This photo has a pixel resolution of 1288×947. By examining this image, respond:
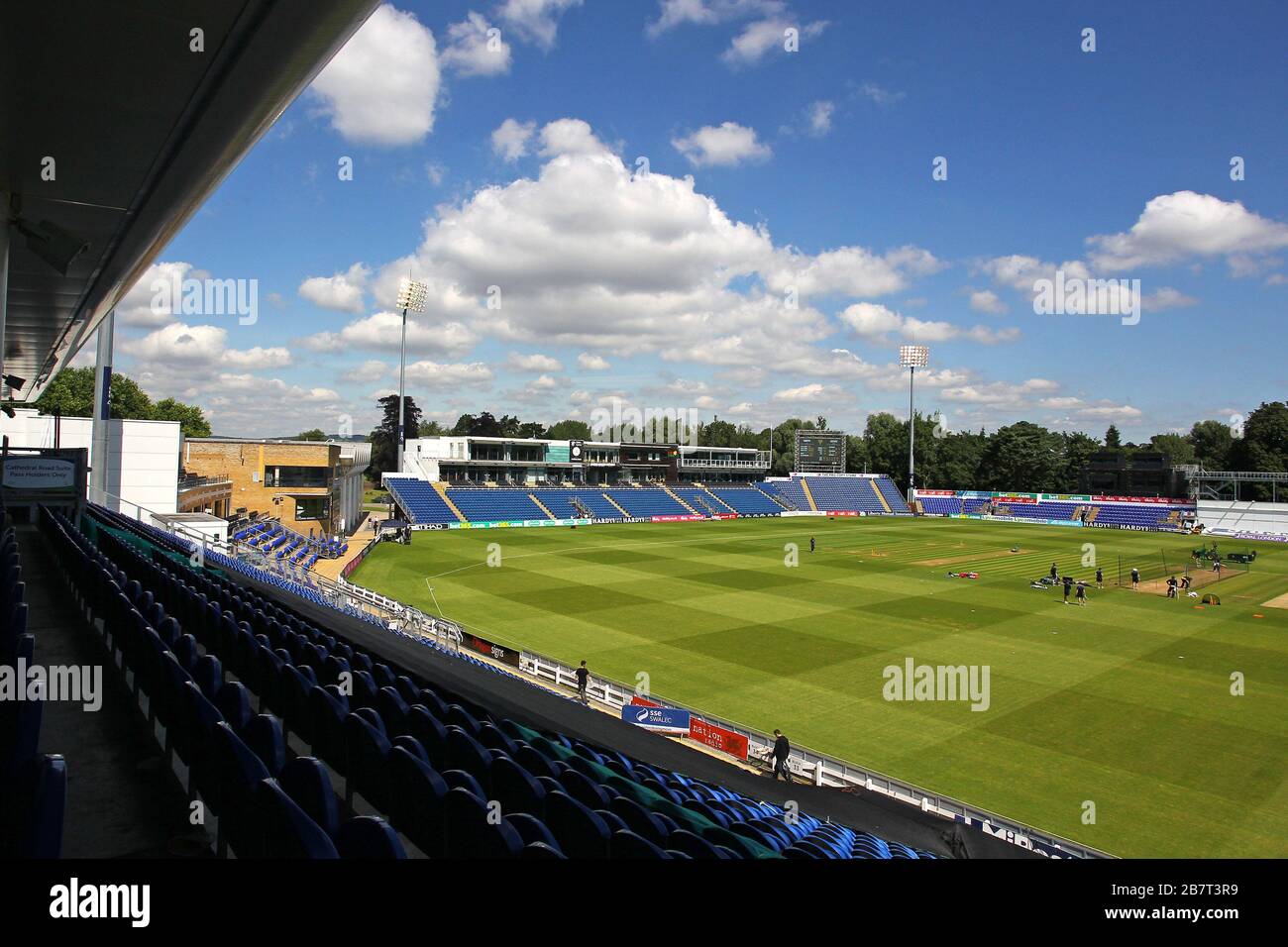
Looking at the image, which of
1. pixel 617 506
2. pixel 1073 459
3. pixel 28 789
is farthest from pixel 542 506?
pixel 1073 459

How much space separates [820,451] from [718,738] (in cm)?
8156

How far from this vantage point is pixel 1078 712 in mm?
17750

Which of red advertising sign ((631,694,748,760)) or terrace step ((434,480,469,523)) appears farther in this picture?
terrace step ((434,480,469,523))

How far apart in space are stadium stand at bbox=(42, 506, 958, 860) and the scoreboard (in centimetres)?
8521

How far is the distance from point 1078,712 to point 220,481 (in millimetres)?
42017

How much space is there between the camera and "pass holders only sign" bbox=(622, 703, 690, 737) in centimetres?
1581

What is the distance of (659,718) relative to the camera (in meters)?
15.9

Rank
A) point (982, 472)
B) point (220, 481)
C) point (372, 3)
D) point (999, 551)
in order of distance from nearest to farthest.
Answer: point (372, 3)
point (220, 481)
point (999, 551)
point (982, 472)

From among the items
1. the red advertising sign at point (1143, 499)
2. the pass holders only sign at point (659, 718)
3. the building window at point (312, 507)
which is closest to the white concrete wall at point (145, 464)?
the building window at point (312, 507)

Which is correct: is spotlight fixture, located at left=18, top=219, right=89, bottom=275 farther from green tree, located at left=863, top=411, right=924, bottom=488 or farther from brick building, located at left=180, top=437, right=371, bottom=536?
green tree, located at left=863, top=411, right=924, bottom=488

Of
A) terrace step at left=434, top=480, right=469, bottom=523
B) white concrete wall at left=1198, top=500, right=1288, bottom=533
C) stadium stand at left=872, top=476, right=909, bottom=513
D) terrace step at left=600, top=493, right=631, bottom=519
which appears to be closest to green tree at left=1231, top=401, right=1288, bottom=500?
white concrete wall at left=1198, top=500, right=1288, bottom=533
